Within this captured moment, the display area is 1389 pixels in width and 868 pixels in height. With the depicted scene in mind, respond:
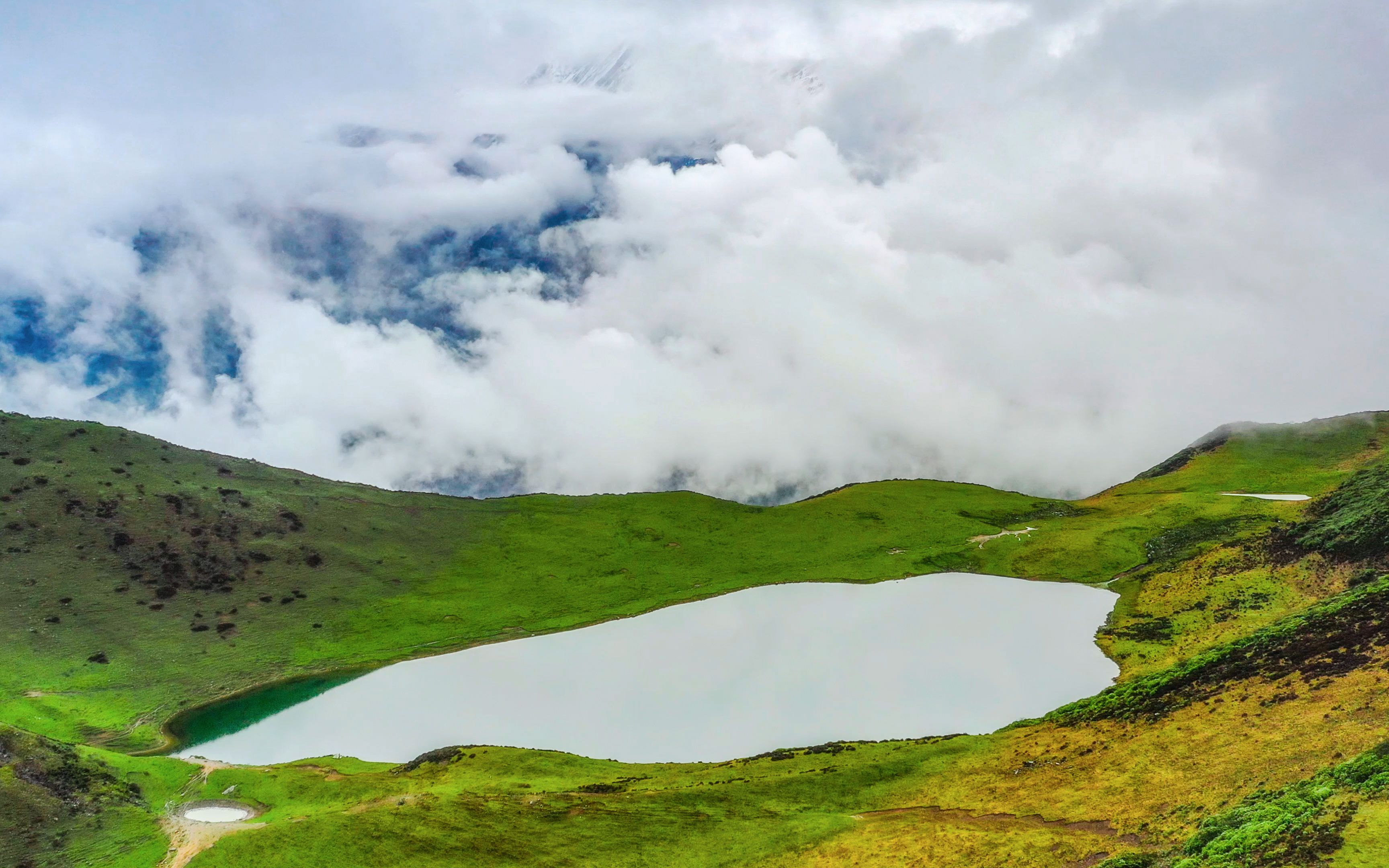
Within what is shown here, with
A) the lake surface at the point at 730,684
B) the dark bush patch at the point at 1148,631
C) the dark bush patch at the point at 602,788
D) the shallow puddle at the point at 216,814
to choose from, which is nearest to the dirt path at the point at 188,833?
the shallow puddle at the point at 216,814

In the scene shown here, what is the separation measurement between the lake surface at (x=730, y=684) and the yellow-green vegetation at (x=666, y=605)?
4.44 metres

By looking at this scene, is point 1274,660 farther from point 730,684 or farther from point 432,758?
point 432,758

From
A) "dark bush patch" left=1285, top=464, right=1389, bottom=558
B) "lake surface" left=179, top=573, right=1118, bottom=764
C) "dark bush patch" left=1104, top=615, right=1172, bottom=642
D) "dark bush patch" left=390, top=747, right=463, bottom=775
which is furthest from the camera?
"dark bush patch" left=1104, top=615, right=1172, bottom=642

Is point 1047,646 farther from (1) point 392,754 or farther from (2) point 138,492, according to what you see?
(2) point 138,492

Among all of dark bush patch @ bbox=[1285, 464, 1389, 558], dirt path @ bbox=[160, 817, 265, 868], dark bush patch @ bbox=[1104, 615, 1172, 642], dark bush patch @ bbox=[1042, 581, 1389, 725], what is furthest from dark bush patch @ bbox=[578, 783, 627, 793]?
dark bush patch @ bbox=[1285, 464, 1389, 558]

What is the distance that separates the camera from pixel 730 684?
72688 mm

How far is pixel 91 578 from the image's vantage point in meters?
96.2

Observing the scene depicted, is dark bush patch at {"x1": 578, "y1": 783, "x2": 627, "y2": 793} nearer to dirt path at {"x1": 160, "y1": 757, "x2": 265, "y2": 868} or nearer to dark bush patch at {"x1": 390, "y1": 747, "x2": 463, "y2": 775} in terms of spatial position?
dark bush patch at {"x1": 390, "y1": 747, "x2": 463, "y2": 775}

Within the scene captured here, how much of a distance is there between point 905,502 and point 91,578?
121238 millimetres

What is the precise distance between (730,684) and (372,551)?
7122cm

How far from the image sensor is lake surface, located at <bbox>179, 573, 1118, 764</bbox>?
63312 mm

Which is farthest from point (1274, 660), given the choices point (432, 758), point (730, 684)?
point (432, 758)

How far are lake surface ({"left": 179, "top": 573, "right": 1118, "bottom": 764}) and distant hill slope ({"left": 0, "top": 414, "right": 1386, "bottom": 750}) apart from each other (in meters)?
11.2

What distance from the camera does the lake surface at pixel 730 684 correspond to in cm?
6331
